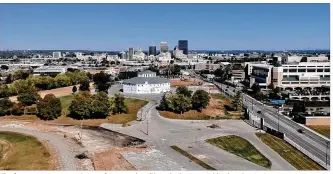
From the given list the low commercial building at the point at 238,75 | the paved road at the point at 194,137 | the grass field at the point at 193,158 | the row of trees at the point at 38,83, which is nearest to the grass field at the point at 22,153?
the paved road at the point at 194,137

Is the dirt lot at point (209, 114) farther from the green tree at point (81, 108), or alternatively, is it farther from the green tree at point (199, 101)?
the green tree at point (81, 108)

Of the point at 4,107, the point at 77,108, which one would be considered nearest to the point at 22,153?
the point at 77,108

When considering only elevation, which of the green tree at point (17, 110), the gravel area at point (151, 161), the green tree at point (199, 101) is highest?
the green tree at point (199, 101)

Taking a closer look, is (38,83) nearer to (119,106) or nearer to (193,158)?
(119,106)

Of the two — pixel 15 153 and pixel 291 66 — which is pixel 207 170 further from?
pixel 291 66

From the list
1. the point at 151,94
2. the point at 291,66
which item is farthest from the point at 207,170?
the point at 291,66

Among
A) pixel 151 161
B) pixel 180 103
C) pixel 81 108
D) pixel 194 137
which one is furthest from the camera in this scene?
pixel 180 103
